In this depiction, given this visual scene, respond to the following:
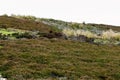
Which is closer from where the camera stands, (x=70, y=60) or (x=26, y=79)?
(x=26, y=79)

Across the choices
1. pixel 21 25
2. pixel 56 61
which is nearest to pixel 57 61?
pixel 56 61

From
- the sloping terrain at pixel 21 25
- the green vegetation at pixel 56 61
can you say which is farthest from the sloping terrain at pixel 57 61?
the sloping terrain at pixel 21 25

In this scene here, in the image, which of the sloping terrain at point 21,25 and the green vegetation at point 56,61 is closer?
the green vegetation at point 56,61

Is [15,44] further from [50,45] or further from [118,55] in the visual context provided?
[118,55]

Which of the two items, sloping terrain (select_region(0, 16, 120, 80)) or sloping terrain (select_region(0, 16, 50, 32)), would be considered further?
sloping terrain (select_region(0, 16, 50, 32))

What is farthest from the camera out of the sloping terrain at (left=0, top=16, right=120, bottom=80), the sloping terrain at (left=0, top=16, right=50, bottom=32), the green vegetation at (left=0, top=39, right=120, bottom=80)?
the sloping terrain at (left=0, top=16, right=50, bottom=32)

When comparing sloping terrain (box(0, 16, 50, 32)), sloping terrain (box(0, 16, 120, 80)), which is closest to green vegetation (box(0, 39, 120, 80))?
sloping terrain (box(0, 16, 120, 80))

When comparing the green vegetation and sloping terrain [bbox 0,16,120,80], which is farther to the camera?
the green vegetation

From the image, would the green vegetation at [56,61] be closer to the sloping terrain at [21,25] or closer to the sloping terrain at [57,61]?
the sloping terrain at [57,61]

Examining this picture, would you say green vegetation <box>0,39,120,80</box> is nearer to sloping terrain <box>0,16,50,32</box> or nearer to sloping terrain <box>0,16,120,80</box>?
sloping terrain <box>0,16,120,80</box>

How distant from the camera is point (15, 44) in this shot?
26484 millimetres

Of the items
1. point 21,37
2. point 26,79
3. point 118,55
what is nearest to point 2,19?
point 21,37

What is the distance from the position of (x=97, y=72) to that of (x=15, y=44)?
7.20 metres

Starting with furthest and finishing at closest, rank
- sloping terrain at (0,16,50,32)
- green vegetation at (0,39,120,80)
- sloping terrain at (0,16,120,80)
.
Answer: sloping terrain at (0,16,50,32) < green vegetation at (0,39,120,80) < sloping terrain at (0,16,120,80)
